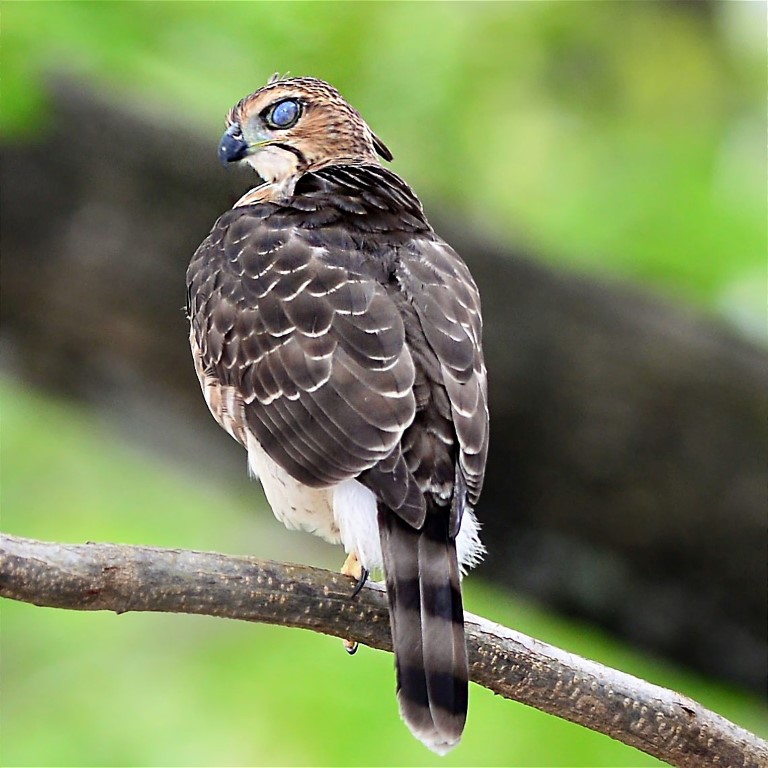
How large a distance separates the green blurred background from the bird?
1358mm

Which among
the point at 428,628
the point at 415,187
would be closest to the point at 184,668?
the point at 415,187

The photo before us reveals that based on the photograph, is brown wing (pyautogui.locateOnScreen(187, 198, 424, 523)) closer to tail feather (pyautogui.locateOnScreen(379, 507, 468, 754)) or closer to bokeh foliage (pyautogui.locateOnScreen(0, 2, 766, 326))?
tail feather (pyautogui.locateOnScreen(379, 507, 468, 754))

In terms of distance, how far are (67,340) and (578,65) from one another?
3025 millimetres

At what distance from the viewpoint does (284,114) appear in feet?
14.1

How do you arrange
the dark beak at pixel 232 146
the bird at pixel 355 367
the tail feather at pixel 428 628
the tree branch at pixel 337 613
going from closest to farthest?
the tree branch at pixel 337 613
the tail feather at pixel 428 628
the bird at pixel 355 367
the dark beak at pixel 232 146

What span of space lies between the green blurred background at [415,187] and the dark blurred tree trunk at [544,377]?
21cm

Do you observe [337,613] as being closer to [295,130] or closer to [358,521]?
[358,521]

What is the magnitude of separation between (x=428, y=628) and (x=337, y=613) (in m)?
0.25

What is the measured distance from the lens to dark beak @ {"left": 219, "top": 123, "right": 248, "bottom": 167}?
3.97 m

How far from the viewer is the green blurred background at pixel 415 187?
18.2 ft

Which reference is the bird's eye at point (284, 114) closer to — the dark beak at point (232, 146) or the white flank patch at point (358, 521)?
the dark beak at point (232, 146)

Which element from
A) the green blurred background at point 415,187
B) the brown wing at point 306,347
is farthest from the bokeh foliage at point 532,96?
the brown wing at point 306,347

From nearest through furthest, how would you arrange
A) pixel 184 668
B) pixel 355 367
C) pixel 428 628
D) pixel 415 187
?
pixel 428 628 → pixel 355 367 → pixel 415 187 → pixel 184 668

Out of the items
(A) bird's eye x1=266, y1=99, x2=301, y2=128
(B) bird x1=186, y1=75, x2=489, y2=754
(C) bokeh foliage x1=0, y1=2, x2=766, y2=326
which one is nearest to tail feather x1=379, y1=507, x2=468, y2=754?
(B) bird x1=186, y1=75, x2=489, y2=754
